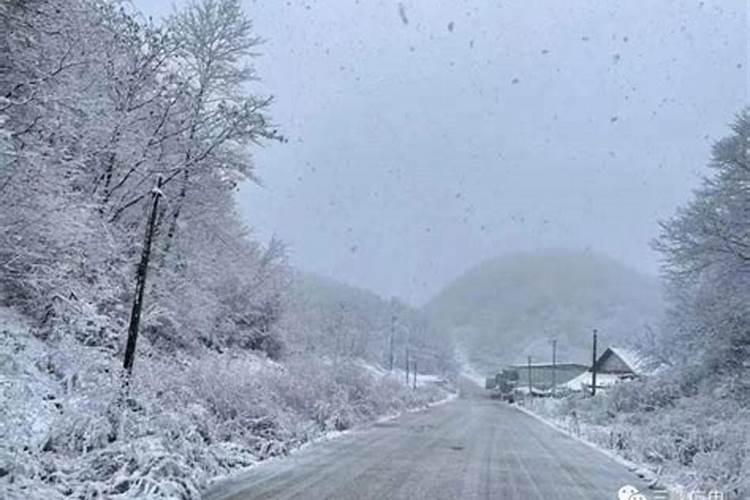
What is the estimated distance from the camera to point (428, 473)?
15.7 meters

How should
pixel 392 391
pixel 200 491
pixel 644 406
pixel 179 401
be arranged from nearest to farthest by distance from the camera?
pixel 200 491 → pixel 179 401 → pixel 644 406 → pixel 392 391

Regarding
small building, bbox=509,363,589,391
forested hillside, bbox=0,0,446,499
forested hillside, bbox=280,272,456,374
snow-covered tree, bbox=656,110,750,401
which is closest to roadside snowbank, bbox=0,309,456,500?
forested hillside, bbox=0,0,446,499

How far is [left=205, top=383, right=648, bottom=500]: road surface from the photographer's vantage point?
41.8 ft

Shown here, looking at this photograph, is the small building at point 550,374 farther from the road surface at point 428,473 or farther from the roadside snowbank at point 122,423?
the roadside snowbank at point 122,423

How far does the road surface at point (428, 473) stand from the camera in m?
12.7

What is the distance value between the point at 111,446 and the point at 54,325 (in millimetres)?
6223

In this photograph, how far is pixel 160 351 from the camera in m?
27.2

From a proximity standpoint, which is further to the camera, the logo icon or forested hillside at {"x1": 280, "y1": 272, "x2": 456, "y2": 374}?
forested hillside at {"x1": 280, "y1": 272, "x2": 456, "y2": 374}

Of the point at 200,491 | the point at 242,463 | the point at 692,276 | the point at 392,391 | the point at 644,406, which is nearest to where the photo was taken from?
the point at 200,491

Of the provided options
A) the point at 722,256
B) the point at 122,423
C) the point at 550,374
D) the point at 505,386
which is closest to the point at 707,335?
the point at 722,256

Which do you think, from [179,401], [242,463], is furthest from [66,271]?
[242,463]

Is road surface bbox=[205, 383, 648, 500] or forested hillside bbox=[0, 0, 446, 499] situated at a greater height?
forested hillside bbox=[0, 0, 446, 499]

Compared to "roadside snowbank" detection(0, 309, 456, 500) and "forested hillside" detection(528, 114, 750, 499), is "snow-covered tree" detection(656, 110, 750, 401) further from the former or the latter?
"roadside snowbank" detection(0, 309, 456, 500)

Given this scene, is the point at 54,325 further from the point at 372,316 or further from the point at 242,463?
the point at 372,316
